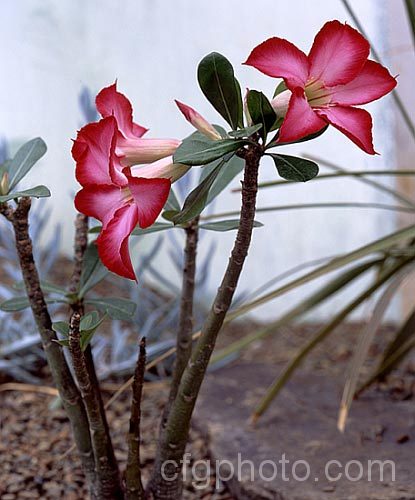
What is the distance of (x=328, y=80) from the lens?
434 millimetres

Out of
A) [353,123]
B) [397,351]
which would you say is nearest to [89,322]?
[353,123]

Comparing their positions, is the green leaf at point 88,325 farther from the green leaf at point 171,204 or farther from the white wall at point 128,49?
the white wall at point 128,49

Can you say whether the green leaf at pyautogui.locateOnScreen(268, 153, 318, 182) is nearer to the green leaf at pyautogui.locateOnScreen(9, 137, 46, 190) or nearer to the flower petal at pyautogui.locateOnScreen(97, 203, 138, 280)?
the flower petal at pyautogui.locateOnScreen(97, 203, 138, 280)

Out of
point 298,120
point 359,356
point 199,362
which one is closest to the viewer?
point 298,120

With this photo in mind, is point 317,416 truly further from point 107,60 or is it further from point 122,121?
point 107,60

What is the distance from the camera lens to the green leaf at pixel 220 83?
455 mm

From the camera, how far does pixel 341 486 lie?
724 mm

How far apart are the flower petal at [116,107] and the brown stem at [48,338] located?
91 mm

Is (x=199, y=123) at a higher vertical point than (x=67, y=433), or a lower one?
higher

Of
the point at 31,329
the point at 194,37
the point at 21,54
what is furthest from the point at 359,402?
the point at 21,54

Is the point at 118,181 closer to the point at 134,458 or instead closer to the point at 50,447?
the point at 134,458

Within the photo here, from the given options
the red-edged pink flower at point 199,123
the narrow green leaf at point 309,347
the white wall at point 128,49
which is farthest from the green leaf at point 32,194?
the white wall at point 128,49

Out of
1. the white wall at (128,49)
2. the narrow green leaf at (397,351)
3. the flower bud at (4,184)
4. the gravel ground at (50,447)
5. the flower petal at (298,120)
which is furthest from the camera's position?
the white wall at (128,49)

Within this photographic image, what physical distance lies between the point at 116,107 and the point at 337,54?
15cm
